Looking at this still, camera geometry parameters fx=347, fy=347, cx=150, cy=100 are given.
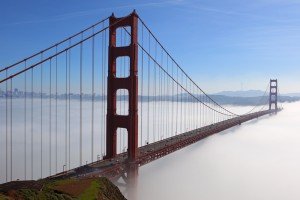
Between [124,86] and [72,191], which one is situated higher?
[124,86]

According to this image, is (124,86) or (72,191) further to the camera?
(124,86)

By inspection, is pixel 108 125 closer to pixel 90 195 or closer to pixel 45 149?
pixel 90 195

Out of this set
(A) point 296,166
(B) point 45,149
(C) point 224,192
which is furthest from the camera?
(B) point 45,149

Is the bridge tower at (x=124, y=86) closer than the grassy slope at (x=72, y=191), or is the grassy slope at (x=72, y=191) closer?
the grassy slope at (x=72, y=191)

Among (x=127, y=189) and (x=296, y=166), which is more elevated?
(x=127, y=189)

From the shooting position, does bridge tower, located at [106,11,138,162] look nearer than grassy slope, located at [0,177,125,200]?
No

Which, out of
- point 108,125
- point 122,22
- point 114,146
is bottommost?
point 114,146

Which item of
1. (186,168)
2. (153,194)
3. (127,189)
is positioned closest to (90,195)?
(127,189)

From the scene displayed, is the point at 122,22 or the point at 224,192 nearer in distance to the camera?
the point at 122,22
